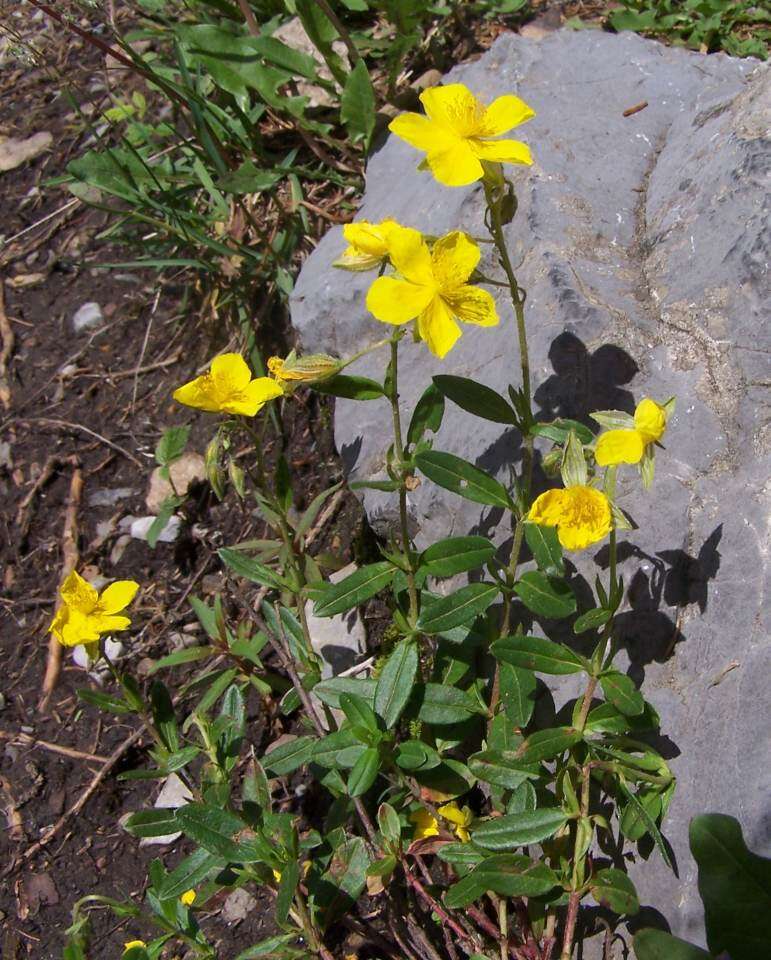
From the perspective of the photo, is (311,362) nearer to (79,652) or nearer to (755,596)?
(755,596)

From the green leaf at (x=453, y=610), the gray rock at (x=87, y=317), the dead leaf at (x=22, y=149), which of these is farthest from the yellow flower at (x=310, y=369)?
the dead leaf at (x=22, y=149)

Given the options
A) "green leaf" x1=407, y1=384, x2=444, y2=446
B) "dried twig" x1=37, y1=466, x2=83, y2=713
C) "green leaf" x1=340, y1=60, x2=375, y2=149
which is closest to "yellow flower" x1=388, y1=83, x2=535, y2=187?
"green leaf" x1=407, y1=384, x2=444, y2=446

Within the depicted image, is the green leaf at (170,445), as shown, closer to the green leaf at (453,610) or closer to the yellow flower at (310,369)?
the yellow flower at (310,369)

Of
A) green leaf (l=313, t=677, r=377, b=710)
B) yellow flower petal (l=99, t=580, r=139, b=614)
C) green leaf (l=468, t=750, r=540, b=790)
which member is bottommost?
green leaf (l=468, t=750, r=540, b=790)

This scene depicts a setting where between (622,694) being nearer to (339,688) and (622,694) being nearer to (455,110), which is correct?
(339,688)

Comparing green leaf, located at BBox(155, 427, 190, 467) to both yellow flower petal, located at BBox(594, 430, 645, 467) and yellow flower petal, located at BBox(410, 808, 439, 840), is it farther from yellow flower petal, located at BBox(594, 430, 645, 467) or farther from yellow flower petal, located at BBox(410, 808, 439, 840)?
yellow flower petal, located at BBox(594, 430, 645, 467)

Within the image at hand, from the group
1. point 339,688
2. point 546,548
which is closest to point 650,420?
point 546,548

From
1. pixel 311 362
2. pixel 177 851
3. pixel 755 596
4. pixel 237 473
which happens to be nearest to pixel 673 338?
pixel 755 596
